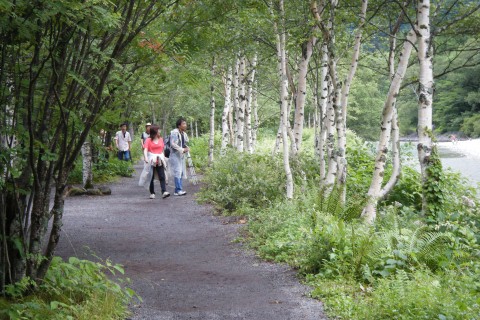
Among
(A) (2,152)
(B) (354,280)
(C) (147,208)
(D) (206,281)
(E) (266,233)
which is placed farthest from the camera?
(C) (147,208)

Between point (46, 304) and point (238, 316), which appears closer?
point (46, 304)

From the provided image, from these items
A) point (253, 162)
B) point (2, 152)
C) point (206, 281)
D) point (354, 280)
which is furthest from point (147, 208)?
point (2, 152)

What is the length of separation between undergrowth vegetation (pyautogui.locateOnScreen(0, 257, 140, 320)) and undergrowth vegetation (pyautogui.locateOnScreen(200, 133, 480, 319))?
220 centimetres

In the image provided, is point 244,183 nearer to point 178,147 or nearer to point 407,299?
point 178,147

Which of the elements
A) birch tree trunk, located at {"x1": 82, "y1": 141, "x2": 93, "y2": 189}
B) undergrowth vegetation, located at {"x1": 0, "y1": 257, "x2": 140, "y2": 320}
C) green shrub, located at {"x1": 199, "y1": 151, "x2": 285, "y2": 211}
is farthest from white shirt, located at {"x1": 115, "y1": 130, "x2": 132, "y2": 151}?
undergrowth vegetation, located at {"x1": 0, "y1": 257, "x2": 140, "y2": 320}

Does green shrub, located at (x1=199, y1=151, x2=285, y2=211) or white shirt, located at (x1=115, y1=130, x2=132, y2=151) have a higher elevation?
white shirt, located at (x1=115, y1=130, x2=132, y2=151)

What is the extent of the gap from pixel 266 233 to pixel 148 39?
13.2 feet

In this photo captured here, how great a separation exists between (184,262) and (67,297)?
2.96 metres

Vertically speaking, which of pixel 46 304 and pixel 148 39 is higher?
pixel 148 39

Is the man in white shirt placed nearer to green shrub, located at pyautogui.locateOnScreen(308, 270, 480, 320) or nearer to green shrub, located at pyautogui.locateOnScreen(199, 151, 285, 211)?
Result: green shrub, located at pyautogui.locateOnScreen(199, 151, 285, 211)

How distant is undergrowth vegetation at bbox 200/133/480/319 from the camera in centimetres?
532

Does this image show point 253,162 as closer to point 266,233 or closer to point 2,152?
point 266,233

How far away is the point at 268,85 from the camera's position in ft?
108

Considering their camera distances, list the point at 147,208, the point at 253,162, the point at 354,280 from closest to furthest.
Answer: the point at 354,280
the point at 147,208
the point at 253,162
